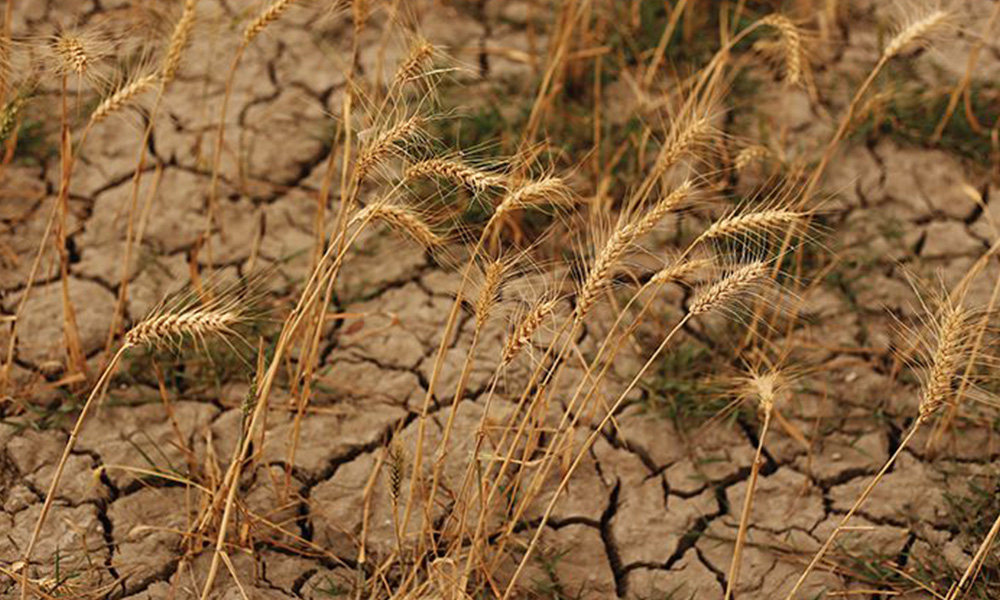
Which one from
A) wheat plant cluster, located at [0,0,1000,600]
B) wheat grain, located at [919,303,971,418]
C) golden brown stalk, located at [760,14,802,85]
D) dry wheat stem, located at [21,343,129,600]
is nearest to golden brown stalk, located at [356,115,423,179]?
wheat plant cluster, located at [0,0,1000,600]

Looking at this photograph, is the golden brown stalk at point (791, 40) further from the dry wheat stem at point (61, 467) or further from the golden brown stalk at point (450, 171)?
the dry wheat stem at point (61, 467)

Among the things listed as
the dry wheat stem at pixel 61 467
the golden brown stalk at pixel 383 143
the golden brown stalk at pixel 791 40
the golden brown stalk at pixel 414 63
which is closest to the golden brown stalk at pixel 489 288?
the golden brown stalk at pixel 383 143

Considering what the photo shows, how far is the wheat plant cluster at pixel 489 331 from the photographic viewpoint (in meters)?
2.61

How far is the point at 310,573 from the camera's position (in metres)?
2.82

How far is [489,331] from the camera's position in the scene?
343 cm

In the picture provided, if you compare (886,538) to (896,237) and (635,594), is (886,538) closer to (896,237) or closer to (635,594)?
(635,594)

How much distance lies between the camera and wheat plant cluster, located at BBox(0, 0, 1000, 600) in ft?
Answer: 8.55

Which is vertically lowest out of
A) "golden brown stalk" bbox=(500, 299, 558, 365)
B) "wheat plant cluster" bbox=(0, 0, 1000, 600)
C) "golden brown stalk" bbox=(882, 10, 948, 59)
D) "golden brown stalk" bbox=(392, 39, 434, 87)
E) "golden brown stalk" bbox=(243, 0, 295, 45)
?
"wheat plant cluster" bbox=(0, 0, 1000, 600)

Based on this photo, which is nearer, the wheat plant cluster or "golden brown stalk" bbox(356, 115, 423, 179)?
"golden brown stalk" bbox(356, 115, 423, 179)

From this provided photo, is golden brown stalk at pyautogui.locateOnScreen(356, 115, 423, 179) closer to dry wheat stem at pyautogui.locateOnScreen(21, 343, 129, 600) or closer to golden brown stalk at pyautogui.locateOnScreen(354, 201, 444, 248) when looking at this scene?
golden brown stalk at pyautogui.locateOnScreen(354, 201, 444, 248)

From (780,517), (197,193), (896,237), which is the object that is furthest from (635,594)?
(197,193)

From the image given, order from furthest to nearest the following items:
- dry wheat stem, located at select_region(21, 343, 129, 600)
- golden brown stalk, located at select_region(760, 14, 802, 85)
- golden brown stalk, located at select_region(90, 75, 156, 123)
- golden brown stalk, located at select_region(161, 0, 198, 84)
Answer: golden brown stalk, located at select_region(760, 14, 802, 85) → golden brown stalk, located at select_region(161, 0, 198, 84) → golden brown stalk, located at select_region(90, 75, 156, 123) → dry wheat stem, located at select_region(21, 343, 129, 600)

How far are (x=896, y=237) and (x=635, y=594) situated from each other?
1.43 m

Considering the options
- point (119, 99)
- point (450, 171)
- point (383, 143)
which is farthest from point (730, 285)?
point (119, 99)
